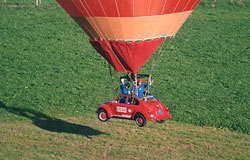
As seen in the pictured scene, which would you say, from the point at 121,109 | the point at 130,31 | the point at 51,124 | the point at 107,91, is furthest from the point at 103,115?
the point at 107,91

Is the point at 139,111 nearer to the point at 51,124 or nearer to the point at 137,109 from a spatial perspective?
the point at 137,109

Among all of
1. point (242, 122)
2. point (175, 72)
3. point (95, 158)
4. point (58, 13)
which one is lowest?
point (95, 158)

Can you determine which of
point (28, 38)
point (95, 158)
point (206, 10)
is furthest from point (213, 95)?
point (28, 38)

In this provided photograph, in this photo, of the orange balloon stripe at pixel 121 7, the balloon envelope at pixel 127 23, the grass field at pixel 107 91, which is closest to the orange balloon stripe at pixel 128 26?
the balloon envelope at pixel 127 23

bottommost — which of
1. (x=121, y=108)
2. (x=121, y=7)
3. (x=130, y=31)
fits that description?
(x=121, y=108)

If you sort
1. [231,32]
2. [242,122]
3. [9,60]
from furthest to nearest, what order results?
[231,32], [9,60], [242,122]

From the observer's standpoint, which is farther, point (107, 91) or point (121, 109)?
point (107, 91)

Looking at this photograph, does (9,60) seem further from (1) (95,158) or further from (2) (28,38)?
(1) (95,158)
